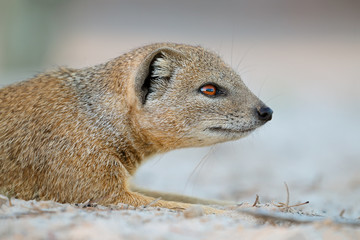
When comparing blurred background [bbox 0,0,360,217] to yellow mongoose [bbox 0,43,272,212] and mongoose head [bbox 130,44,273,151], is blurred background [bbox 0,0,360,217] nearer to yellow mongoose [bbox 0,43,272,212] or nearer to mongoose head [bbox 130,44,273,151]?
mongoose head [bbox 130,44,273,151]

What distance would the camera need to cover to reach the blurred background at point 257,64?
817 cm

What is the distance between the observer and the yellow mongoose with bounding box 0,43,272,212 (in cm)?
→ 482

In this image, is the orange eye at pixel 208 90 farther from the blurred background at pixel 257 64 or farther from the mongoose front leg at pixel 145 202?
the mongoose front leg at pixel 145 202

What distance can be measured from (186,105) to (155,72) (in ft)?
1.51

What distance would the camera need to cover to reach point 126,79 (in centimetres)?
525

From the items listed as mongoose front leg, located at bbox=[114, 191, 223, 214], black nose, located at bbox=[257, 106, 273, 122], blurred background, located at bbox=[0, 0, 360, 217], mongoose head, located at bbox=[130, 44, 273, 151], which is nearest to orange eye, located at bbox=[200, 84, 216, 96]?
mongoose head, located at bbox=[130, 44, 273, 151]


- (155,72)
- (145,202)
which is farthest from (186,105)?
(145,202)

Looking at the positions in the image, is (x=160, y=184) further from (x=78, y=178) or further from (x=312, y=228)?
(x=312, y=228)

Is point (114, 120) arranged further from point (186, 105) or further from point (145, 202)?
point (145, 202)

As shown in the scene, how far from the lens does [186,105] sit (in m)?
5.16

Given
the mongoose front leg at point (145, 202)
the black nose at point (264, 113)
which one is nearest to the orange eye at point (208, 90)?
the black nose at point (264, 113)

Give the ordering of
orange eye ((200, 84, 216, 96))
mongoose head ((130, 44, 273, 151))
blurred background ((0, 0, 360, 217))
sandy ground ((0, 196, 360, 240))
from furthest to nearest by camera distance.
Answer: blurred background ((0, 0, 360, 217))
orange eye ((200, 84, 216, 96))
mongoose head ((130, 44, 273, 151))
sandy ground ((0, 196, 360, 240))

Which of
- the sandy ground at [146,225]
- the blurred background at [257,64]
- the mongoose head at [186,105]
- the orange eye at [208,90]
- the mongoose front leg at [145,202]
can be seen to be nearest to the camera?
the sandy ground at [146,225]

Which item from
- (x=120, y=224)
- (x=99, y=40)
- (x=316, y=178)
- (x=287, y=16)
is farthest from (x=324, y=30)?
(x=120, y=224)
